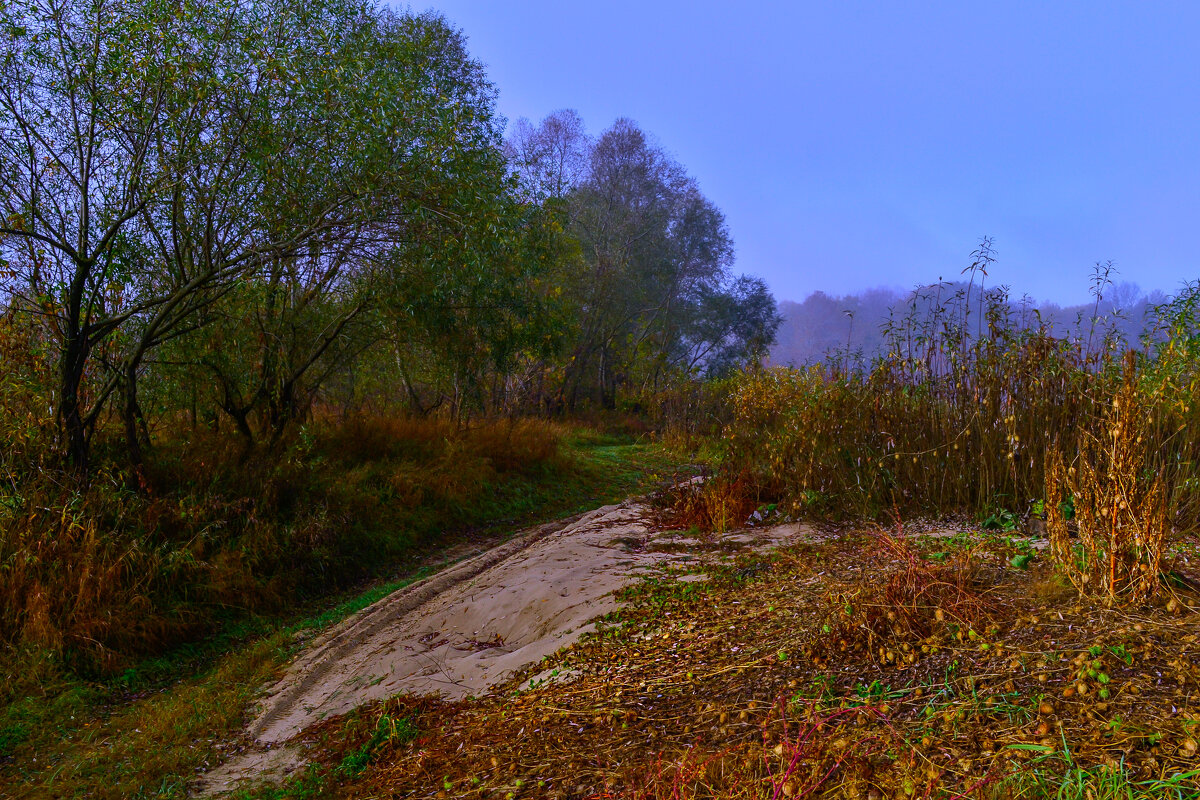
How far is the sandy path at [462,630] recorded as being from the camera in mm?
3871

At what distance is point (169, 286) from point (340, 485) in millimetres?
2932

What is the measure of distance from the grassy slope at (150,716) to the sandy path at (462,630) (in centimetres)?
28

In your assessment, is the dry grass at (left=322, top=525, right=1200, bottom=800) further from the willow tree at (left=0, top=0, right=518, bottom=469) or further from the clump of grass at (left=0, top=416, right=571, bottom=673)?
the willow tree at (left=0, top=0, right=518, bottom=469)

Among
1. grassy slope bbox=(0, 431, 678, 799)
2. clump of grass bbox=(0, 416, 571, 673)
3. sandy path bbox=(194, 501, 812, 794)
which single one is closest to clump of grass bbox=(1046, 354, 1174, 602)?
sandy path bbox=(194, 501, 812, 794)

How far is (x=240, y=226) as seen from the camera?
7609 millimetres

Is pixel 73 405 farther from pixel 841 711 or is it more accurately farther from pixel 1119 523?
pixel 1119 523

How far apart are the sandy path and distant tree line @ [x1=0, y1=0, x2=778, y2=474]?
3381 millimetres

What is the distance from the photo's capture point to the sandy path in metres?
3.87

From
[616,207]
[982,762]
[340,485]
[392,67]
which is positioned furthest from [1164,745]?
[616,207]

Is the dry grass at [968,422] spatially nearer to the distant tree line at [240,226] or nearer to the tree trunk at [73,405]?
the distant tree line at [240,226]

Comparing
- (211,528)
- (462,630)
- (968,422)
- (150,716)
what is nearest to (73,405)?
(211,528)

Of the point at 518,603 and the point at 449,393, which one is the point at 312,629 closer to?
the point at 518,603

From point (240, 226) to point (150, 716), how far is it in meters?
5.03

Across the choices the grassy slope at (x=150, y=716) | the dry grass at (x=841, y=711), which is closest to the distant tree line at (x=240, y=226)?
the grassy slope at (x=150, y=716)
